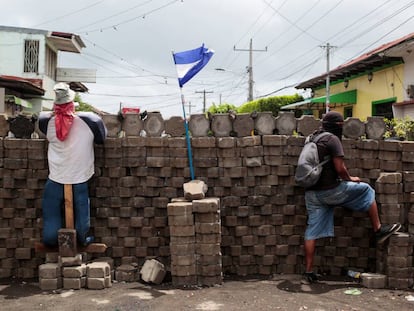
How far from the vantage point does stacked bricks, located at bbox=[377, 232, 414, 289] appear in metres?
5.05

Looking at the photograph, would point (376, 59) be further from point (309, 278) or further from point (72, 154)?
point (72, 154)

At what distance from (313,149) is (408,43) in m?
10.8

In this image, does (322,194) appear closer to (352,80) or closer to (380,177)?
(380,177)

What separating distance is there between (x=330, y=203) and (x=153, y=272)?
210cm

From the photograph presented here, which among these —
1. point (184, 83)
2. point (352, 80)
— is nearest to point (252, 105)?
point (352, 80)

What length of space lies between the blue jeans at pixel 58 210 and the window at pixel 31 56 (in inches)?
841

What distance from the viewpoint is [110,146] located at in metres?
5.58

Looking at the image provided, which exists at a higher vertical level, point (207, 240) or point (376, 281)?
point (207, 240)

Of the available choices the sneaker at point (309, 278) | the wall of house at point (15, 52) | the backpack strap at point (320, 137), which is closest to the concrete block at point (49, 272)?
the sneaker at point (309, 278)

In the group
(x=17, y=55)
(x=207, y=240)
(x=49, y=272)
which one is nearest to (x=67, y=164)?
(x=49, y=272)

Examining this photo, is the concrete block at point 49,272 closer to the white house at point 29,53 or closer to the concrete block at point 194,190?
the concrete block at point 194,190

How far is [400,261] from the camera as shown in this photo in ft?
16.6

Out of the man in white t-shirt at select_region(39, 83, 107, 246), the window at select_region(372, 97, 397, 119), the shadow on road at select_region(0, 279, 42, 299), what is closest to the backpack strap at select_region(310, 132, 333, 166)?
the man in white t-shirt at select_region(39, 83, 107, 246)

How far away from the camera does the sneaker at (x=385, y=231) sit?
203 inches
